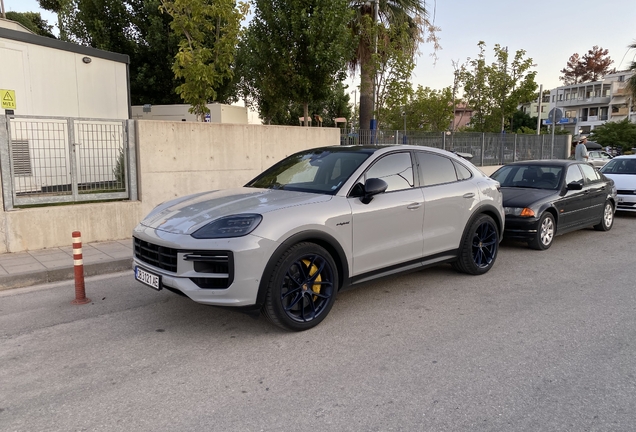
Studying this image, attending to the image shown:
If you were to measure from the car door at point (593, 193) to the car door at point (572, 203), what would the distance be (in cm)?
15

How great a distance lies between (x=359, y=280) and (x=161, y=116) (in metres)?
16.3

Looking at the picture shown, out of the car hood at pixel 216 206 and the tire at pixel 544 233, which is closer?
the car hood at pixel 216 206

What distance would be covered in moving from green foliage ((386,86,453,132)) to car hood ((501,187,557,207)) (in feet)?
54.0

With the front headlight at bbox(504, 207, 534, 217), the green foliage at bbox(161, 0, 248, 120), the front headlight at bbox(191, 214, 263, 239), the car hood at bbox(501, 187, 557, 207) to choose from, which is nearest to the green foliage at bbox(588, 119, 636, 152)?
the car hood at bbox(501, 187, 557, 207)

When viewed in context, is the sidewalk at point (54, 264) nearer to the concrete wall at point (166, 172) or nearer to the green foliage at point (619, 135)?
the concrete wall at point (166, 172)

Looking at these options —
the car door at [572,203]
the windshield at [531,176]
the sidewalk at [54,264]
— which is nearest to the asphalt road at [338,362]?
the sidewalk at [54,264]

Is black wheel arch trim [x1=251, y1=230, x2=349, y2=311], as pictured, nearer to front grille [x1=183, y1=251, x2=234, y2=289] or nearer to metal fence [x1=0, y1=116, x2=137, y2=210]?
front grille [x1=183, y1=251, x2=234, y2=289]

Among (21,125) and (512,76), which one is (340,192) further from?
(512,76)

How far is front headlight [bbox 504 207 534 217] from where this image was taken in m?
7.76

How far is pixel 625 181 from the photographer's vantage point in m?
11.5

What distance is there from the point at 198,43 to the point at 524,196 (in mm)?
8015

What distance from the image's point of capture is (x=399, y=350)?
4035mm

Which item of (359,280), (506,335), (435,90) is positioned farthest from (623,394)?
(435,90)

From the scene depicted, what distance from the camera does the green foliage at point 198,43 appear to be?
1081 cm
